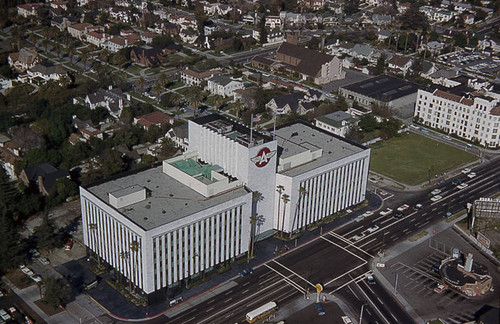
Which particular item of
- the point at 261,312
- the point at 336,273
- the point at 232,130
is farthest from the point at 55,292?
the point at 336,273

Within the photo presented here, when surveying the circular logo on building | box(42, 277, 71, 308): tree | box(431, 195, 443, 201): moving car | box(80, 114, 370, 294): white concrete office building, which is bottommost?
box(431, 195, 443, 201): moving car

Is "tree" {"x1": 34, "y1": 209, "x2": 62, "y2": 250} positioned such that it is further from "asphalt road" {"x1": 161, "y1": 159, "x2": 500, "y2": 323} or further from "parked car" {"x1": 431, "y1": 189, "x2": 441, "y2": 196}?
"parked car" {"x1": 431, "y1": 189, "x2": 441, "y2": 196}

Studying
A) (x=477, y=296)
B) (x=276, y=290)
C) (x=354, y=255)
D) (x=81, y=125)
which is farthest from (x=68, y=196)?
(x=477, y=296)

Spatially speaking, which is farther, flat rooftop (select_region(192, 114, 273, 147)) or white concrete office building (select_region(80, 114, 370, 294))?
flat rooftop (select_region(192, 114, 273, 147))

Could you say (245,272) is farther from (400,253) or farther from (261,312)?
(400,253)

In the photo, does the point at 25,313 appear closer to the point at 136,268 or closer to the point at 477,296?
the point at 136,268

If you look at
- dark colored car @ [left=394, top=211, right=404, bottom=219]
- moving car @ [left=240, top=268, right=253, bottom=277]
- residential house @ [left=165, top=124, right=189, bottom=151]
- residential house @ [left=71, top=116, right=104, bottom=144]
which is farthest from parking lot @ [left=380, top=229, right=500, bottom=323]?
residential house @ [left=71, top=116, right=104, bottom=144]

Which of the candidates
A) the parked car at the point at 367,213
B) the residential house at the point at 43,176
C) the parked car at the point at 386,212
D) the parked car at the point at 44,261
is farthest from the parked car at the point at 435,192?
the parked car at the point at 44,261
